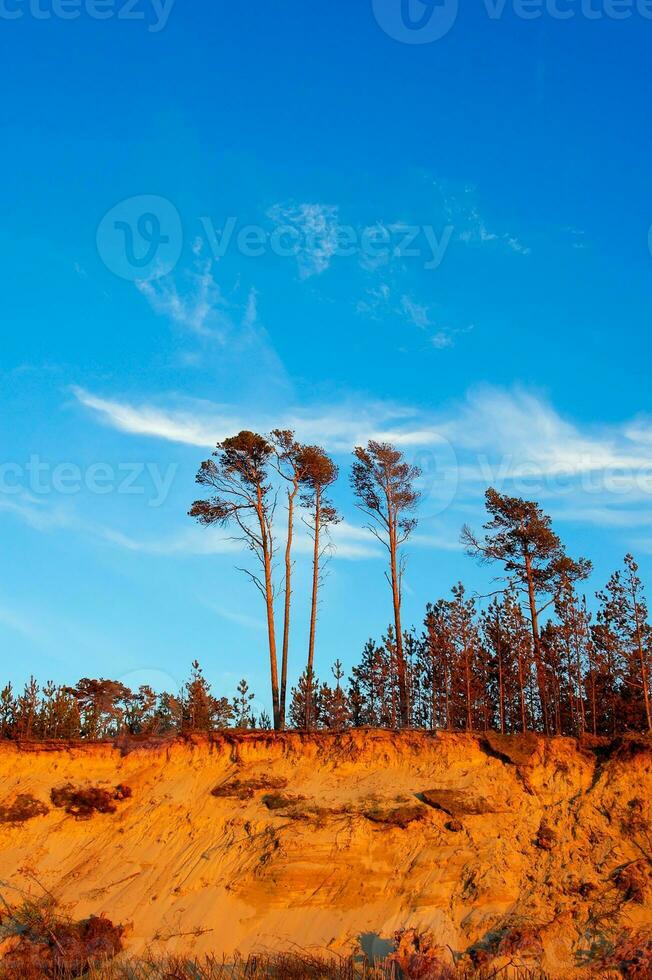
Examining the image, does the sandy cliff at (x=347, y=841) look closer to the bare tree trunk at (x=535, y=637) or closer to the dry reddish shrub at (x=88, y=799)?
the dry reddish shrub at (x=88, y=799)

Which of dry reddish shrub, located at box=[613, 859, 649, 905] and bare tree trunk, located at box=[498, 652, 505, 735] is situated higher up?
bare tree trunk, located at box=[498, 652, 505, 735]

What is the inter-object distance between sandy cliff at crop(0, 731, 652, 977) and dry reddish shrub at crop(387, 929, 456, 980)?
45 cm

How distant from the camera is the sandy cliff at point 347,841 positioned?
55.9 ft

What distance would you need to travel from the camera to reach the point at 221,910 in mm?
18297

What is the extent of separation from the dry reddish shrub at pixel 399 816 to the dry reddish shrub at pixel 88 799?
24.0 ft

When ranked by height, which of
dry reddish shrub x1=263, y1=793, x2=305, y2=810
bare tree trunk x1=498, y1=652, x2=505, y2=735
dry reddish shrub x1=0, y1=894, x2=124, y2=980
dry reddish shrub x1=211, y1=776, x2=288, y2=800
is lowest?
dry reddish shrub x1=0, y1=894, x2=124, y2=980

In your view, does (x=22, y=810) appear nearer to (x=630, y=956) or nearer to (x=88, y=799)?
(x=88, y=799)

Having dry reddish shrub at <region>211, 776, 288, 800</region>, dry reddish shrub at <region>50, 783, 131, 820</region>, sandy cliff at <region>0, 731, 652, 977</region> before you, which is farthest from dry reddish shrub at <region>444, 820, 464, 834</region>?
dry reddish shrub at <region>50, 783, 131, 820</region>

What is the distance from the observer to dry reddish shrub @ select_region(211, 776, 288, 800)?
21781mm

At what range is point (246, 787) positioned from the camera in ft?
72.0

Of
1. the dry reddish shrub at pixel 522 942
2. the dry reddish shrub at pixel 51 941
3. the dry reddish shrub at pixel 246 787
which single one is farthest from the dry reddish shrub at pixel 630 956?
the dry reddish shrub at pixel 51 941

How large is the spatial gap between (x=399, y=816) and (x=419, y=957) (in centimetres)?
415

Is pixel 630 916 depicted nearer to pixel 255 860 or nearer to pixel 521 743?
pixel 521 743

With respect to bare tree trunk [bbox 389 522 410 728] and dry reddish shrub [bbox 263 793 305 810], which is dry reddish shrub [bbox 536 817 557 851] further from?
bare tree trunk [bbox 389 522 410 728]
